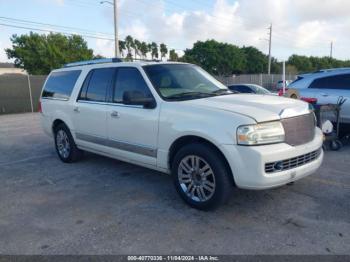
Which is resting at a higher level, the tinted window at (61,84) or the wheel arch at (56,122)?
the tinted window at (61,84)

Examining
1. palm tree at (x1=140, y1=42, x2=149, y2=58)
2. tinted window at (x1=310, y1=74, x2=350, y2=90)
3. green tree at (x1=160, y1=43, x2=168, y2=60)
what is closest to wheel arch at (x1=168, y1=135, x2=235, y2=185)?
tinted window at (x1=310, y1=74, x2=350, y2=90)

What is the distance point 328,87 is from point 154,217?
5.99m

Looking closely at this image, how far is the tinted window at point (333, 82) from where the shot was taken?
310 inches

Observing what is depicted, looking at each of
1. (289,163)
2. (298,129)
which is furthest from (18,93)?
(289,163)

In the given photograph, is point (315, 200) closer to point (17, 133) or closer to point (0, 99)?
point (17, 133)

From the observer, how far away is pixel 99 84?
5.68 meters

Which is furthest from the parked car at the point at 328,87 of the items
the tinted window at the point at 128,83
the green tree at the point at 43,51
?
the green tree at the point at 43,51

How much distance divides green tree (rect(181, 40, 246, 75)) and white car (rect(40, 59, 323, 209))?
198 ft

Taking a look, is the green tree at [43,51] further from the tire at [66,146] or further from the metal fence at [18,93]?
the tire at [66,146]

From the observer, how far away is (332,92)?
7945 millimetres

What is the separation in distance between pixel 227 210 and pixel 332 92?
5189 mm

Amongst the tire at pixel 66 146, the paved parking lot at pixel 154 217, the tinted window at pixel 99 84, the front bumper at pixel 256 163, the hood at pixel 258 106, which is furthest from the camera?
the tire at pixel 66 146

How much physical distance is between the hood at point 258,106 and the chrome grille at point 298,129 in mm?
66

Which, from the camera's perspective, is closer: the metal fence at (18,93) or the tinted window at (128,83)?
the tinted window at (128,83)
